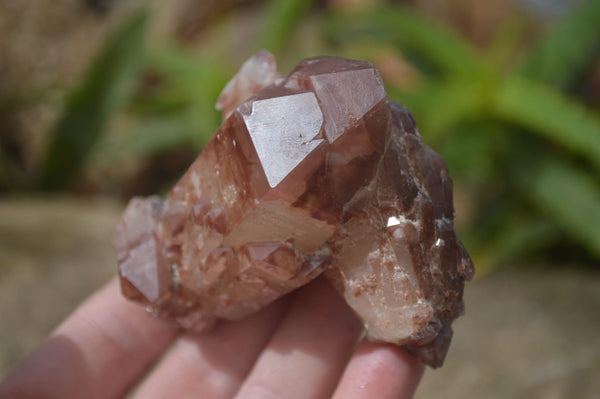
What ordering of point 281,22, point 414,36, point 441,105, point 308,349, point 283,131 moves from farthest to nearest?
1. point 281,22
2. point 414,36
3. point 441,105
4. point 308,349
5. point 283,131

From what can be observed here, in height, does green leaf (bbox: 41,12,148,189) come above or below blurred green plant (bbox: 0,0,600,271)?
above

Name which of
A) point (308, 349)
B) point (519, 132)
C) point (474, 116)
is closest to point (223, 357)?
point (308, 349)

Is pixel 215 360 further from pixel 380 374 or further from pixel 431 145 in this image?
pixel 431 145

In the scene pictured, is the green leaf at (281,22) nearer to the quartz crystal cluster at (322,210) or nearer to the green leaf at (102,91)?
the green leaf at (102,91)

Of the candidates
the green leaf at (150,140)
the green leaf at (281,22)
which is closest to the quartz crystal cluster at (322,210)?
the green leaf at (150,140)

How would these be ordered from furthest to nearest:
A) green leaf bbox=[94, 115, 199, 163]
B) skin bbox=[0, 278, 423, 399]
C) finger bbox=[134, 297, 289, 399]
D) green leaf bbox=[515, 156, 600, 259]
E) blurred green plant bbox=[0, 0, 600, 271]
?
green leaf bbox=[94, 115, 199, 163] → blurred green plant bbox=[0, 0, 600, 271] → green leaf bbox=[515, 156, 600, 259] → finger bbox=[134, 297, 289, 399] → skin bbox=[0, 278, 423, 399]

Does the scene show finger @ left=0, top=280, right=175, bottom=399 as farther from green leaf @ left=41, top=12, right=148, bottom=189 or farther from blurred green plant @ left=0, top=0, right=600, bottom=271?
green leaf @ left=41, top=12, right=148, bottom=189

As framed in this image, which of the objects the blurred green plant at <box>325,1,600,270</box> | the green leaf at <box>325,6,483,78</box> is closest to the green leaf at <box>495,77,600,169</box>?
the blurred green plant at <box>325,1,600,270</box>
